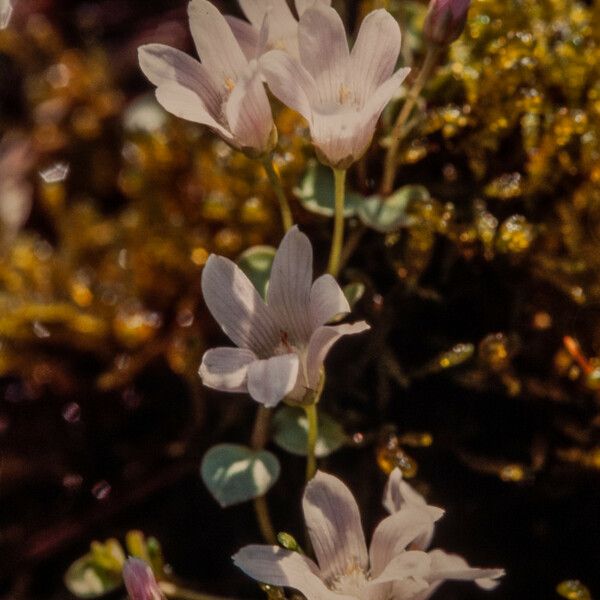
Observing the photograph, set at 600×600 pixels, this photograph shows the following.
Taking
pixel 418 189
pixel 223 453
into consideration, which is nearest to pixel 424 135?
pixel 418 189

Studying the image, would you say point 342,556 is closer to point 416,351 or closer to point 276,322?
point 276,322

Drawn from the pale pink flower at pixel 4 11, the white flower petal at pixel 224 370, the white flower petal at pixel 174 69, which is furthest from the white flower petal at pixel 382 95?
the pale pink flower at pixel 4 11

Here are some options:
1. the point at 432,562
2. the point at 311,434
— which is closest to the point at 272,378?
the point at 311,434

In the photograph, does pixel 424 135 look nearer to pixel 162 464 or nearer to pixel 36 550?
pixel 162 464

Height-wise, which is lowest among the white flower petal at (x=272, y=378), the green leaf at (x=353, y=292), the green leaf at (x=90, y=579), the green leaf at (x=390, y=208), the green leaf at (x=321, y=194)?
the green leaf at (x=90, y=579)

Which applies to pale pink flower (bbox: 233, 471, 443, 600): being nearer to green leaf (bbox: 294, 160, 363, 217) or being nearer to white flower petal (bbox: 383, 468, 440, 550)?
white flower petal (bbox: 383, 468, 440, 550)

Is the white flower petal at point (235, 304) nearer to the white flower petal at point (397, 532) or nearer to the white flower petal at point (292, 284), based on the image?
the white flower petal at point (292, 284)
